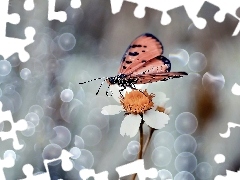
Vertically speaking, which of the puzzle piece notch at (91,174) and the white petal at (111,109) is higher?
the white petal at (111,109)

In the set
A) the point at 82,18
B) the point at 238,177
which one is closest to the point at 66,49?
the point at 82,18

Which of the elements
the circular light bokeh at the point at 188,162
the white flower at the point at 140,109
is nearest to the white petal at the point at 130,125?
the white flower at the point at 140,109

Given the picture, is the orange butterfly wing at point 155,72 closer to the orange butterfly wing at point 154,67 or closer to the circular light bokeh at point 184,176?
the orange butterfly wing at point 154,67

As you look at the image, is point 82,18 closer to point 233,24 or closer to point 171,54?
point 171,54

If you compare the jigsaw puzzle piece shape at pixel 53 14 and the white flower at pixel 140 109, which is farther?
the jigsaw puzzle piece shape at pixel 53 14

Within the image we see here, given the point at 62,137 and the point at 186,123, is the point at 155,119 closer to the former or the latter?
the point at 186,123

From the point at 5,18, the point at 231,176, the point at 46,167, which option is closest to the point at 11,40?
the point at 5,18
